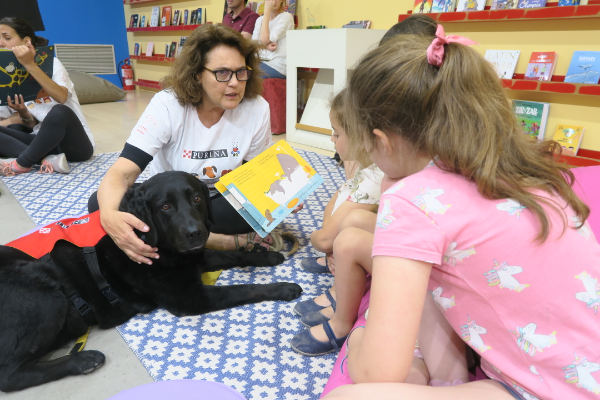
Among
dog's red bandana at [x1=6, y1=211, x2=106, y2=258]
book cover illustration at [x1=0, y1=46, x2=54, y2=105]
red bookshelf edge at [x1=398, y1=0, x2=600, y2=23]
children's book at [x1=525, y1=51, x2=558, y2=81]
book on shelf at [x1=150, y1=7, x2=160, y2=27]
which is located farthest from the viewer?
book on shelf at [x1=150, y1=7, x2=160, y2=27]

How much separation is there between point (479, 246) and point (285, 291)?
0.95 meters

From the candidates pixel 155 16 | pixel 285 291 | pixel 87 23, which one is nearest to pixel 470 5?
pixel 285 291

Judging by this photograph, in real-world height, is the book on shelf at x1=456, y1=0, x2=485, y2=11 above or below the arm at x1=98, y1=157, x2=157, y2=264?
above

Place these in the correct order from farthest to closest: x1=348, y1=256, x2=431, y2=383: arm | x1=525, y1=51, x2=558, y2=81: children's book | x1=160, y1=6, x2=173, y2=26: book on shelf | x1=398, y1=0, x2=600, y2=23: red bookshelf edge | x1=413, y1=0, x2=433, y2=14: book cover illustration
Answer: x1=160, y1=6, x2=173, y2=26: book on shelf, x1=413, y1=0, x2=433, y2=14: book cover illustration, x1=525, y1=51, x2=558, y2=81: children's book, x1=398, y1=0, x2=600, y2=23: red bookshelf edge, x1=348, y1=256, x2=431, y2=383: arm

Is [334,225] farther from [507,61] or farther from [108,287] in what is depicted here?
[507,61]

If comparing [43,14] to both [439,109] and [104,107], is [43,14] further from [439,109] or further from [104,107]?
[439,109]

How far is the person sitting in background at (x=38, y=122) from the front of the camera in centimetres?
272

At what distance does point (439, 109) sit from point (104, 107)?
5.99 meters

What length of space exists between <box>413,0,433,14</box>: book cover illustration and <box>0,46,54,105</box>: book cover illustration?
2820 mm

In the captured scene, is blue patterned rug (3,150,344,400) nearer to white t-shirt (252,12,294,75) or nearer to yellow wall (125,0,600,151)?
yellow wall (125,0,600,151)

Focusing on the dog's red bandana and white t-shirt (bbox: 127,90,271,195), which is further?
white t-shirt (bbox: 127,90,271,195)

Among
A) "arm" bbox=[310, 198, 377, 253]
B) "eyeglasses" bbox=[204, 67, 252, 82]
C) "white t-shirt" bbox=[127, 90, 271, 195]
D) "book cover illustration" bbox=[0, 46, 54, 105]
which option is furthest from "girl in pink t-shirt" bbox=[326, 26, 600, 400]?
"book cover illustration" bbox=[0, 46, 54, 105]

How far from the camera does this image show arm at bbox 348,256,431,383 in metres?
0.61

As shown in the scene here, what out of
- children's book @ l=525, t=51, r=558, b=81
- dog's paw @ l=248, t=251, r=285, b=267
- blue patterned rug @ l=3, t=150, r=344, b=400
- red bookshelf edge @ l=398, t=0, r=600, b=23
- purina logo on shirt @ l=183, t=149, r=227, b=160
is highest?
red bookshelf edge @ l=398, t=0, r=600, b=23
